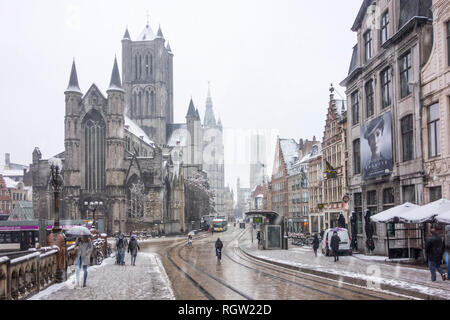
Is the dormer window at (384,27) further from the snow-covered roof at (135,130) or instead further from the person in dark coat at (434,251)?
the snow-covered roof at (135,130)

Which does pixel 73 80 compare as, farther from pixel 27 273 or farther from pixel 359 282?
pixel 359 282

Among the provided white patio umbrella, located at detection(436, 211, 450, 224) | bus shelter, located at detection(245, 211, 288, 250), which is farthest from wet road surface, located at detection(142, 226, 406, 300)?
bus shelter, located at detection(245, 211, 288, 250)

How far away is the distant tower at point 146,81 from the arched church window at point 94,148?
35.7m

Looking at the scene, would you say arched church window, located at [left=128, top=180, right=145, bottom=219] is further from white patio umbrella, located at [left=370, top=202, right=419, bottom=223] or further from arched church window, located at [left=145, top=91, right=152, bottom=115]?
white patio umbrella, located at [left=370, top=202, right=419, bottom=223]

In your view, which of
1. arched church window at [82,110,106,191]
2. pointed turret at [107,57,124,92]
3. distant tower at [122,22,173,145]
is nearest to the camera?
pointed turret at [107,57,124,92]

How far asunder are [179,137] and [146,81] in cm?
1750

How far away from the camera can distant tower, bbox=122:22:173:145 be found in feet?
368

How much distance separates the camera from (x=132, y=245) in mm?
26156

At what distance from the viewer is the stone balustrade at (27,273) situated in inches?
463

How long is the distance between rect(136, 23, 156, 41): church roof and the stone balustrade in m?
102

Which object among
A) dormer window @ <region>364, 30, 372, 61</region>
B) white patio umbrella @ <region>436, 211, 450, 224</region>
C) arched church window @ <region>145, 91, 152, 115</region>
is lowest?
white patio umbrella @ <region>436, 211, 450, 224</region>

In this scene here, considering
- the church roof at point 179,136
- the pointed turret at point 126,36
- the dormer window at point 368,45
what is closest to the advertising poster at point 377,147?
the dormer window at point 368,45
